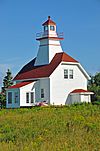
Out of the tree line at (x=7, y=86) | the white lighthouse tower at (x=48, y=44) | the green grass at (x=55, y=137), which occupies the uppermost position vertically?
the white lighthouse tower at (x=48, y=44)

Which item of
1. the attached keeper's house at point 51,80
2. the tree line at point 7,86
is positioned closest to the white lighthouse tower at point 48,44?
the attached keeper's house at point 51,80

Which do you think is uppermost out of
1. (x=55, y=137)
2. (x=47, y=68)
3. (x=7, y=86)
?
(x=47, y=68)

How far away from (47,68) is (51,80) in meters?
2.23

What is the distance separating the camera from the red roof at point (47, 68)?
156 ft

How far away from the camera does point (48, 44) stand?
163 ft

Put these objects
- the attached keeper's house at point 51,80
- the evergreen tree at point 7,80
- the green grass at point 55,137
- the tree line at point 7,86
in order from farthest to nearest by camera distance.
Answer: the evergreen tree at point 7,80
the tree line at point 7,86
the attached keeper's house at point 51,80
the green grass at point 55,137

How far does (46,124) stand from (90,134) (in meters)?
3.66

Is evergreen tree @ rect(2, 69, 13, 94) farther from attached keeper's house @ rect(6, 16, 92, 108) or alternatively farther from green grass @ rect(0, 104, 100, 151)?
green grass @ rect(0, 104, 100, 151)

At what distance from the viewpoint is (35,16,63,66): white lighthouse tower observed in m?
49.7

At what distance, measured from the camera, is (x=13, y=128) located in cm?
1655

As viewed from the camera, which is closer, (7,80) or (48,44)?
(48,44)

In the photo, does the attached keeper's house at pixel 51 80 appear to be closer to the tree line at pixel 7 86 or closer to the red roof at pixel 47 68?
the red roof at pixel 47 68

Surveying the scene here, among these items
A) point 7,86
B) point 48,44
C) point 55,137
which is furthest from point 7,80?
point 55,137

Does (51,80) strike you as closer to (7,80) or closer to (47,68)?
(47,68)
